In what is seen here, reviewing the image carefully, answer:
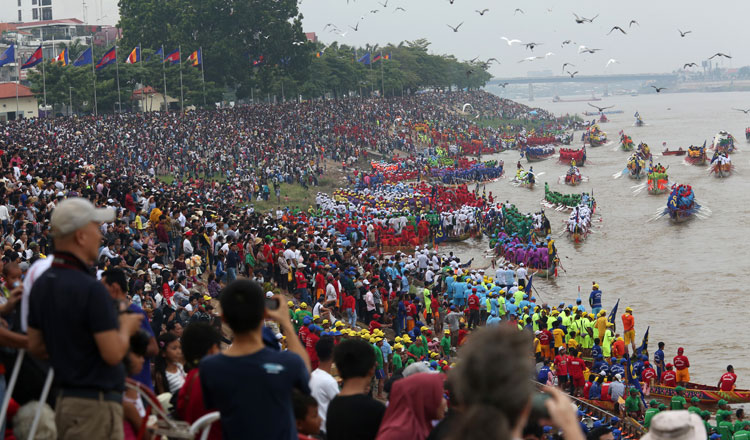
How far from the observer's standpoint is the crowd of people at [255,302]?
3.73 meters

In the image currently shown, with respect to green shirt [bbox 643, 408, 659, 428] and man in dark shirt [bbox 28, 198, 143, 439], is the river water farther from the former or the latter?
man in dark shirt [bbox 28, 198, 143, 439]

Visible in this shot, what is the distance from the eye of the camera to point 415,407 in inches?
175

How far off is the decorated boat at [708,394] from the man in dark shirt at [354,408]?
12.0 metres

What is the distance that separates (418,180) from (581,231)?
17.3 metres

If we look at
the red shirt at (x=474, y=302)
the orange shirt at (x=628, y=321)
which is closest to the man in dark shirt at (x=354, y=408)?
the red shirt at (x=474, y=302)

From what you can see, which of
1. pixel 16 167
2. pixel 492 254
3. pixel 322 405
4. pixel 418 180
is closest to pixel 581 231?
pixel 492 254

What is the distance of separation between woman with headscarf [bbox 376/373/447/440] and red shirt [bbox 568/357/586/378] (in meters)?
11.5

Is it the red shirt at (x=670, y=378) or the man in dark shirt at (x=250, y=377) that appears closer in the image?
the man in dark shirt at (x=250, y=377)

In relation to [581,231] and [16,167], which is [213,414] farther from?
[581,231]

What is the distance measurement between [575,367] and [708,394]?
2.39 metres

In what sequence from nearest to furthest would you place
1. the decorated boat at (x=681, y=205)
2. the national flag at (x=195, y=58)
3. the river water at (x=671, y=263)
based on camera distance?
the river water at (x=671, y=263) < the decorated boat at (x=681, y=205) < the national flag at (x=195, y=58)

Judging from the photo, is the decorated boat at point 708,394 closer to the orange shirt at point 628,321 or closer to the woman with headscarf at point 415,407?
the orange shirt at point 628,321

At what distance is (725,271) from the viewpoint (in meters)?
29.4

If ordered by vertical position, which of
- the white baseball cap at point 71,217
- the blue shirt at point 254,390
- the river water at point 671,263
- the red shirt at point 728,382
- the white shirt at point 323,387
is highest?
the white baseball cap at point 71,217
